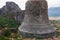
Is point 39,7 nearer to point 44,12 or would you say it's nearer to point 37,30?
point 44,12

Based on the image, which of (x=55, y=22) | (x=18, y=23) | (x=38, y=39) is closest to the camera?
(x=38, y=39)

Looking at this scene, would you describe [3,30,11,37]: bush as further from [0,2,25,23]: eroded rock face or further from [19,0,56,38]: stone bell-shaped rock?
[0,2,25,23]: eroded rock face

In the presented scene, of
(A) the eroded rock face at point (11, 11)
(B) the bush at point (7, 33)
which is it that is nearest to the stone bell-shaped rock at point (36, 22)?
(B) the bush at point (7, 33)

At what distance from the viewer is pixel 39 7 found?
21.9 feet

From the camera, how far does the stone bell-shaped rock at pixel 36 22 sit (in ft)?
21.3

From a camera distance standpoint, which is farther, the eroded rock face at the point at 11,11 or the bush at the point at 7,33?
the eroded rock face at the point at 11,11

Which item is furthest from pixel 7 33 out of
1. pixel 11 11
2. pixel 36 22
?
pixel 11 11

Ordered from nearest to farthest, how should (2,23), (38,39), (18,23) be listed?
1. (38,39)
2. (2,23)
3. (18,23)

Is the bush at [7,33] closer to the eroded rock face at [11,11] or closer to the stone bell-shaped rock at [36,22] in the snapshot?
the stone bell-shaped rock at [36,22]

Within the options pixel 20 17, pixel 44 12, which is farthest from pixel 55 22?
pixel 44 12

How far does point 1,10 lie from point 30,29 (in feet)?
10.1

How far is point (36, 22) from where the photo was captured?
6664 mm

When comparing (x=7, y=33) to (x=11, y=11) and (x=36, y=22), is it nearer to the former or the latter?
(x=36, y=22)

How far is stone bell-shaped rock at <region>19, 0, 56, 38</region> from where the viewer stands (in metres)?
6.48
